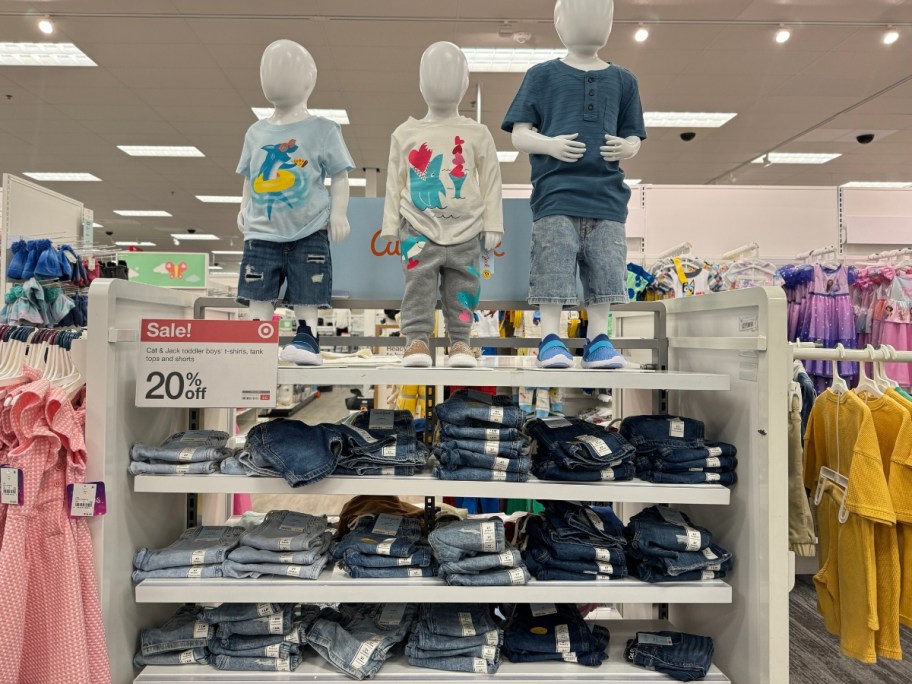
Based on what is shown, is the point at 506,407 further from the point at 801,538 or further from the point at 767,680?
the point at 801,538

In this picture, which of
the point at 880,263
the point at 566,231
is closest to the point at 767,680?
the point at 566,231

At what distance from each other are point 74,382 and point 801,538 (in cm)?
220

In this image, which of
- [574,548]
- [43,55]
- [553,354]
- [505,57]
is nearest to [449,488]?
[574,548]

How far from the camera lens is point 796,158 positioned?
8.38 metres

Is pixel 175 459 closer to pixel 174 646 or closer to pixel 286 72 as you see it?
pixel 174 646

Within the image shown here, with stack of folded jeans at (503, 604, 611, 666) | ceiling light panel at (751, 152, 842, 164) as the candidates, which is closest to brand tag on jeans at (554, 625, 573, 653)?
stack of folded jeans at (503, 604, 611, 666)

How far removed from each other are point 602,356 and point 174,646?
140 centimetres

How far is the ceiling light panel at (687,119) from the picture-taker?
6840 mm

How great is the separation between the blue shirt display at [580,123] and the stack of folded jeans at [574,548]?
90 cm

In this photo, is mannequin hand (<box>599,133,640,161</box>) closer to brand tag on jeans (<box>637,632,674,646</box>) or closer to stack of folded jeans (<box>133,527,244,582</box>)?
brand tag on jeans (<box>637,632,674,646</box>)

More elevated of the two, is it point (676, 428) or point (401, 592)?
point (676, 428)

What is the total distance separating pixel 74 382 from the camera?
1.53 metres

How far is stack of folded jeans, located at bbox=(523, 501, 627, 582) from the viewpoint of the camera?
155 centimetres

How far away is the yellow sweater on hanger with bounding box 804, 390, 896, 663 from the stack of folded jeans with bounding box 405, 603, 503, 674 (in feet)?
3.42
